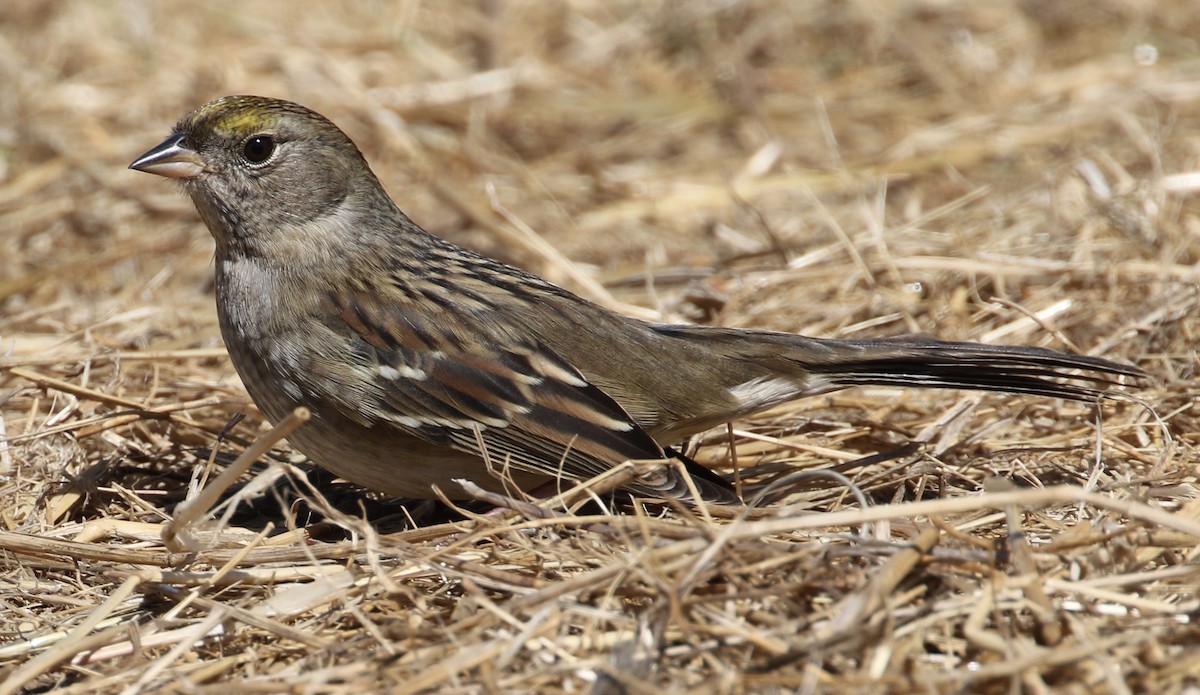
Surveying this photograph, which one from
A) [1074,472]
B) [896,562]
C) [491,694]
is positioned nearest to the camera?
[491,694]

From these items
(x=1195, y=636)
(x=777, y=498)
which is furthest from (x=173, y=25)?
(x=1195, y=636)

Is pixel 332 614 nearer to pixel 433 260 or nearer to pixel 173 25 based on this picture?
pixel 433 260

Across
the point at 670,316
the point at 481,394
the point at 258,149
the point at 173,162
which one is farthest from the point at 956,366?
the point at 173,162

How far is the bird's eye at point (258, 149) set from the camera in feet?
12.8

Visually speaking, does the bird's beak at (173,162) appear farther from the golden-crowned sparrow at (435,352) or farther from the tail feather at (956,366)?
the tail feather at (956,366)

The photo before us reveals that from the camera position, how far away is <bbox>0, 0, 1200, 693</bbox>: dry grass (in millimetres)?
2777

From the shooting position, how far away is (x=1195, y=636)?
2.63m

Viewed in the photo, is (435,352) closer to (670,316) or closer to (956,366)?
(956,366)

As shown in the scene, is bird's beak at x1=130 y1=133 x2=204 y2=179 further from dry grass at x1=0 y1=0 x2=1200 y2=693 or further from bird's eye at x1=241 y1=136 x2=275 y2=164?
dry grass at x1=0 y1=0 x2=1200 y2=693

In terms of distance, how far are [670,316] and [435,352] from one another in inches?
66.8

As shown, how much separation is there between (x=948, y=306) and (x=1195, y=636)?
2492 mm

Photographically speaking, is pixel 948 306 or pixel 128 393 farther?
pixel 948 306

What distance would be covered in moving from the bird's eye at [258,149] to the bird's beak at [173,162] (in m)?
0.13

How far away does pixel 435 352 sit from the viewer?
12.2ft
